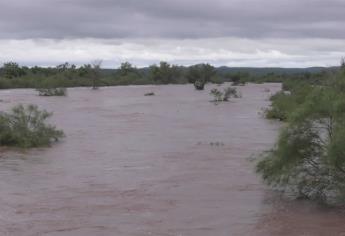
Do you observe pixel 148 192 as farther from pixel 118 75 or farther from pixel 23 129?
pixel 118 75

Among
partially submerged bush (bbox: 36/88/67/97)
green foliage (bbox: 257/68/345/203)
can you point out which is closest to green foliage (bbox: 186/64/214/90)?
partially submerged bush (bbox: 36/88/67/97)

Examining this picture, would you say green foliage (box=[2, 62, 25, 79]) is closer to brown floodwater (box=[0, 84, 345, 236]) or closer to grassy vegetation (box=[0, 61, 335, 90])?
grassy vegetation (box=[0, 61, 335, 90])

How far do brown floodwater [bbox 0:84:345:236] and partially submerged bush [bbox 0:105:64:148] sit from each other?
0.84 metres

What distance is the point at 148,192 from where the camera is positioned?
48.3 ft

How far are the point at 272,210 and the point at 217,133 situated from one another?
644 inches

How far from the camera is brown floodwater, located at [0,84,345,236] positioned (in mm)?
11477

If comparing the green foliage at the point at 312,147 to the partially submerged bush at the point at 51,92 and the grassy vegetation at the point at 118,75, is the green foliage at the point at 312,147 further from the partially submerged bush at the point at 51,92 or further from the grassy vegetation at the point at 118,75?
the grassy vegetation at the point at 118,75

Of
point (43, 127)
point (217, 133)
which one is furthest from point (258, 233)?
point (217, 133)

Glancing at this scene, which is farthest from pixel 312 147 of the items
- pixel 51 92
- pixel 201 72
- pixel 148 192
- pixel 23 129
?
pixel 201 72

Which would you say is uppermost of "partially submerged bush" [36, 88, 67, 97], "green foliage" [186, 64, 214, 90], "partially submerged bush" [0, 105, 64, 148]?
"green foliage" [186, 64, 214, 90]

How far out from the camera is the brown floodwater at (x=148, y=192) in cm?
1148

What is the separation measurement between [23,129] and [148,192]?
1034 centimetres

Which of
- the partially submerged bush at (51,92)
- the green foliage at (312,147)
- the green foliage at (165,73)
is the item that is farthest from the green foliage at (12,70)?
the green foliage at (312,147)

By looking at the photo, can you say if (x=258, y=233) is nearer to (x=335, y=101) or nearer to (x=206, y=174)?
(x=335, y=101)
